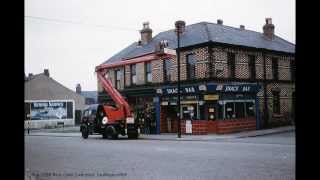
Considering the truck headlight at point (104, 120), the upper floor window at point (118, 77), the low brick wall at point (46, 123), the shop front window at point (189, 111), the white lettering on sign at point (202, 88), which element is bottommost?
the low brick wall at point (46, 123)

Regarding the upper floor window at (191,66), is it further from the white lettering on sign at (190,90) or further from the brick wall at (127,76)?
the brick wall at (127,76)

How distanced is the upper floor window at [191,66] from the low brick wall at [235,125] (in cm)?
369

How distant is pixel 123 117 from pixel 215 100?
5999mm

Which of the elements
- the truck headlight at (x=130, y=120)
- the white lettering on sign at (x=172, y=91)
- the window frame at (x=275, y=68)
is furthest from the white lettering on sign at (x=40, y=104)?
the window frame at (x=275, y=68)

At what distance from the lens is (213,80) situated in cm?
2464

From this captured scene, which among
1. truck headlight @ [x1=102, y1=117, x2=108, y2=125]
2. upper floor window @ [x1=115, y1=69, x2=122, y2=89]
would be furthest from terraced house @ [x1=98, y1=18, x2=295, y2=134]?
truck headlight @ [x1=102, y1=117, x2=108, y2=125]

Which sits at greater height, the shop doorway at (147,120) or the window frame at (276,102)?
the window frame at (276,102)

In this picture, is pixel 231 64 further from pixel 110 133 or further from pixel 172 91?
pixel 110 133

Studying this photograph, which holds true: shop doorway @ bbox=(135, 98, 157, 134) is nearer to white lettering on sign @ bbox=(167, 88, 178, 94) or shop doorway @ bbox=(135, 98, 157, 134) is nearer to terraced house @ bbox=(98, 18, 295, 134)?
terraced house @ bbox=(98, 18, 295, 134)

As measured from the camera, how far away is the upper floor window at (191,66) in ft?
85.0

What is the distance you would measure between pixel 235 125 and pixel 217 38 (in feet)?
19.4
